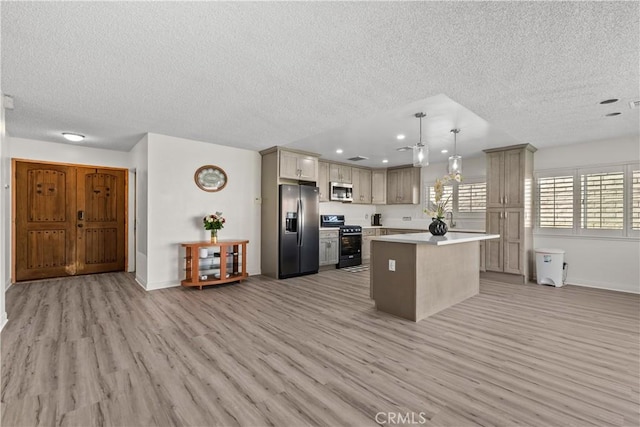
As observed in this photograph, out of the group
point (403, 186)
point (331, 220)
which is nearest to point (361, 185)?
point (403, 186)

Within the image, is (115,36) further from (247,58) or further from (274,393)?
(274,393)

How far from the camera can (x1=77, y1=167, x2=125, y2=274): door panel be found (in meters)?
5.76

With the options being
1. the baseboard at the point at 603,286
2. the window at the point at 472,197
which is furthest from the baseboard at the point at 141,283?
the baseboard at the point at 603,286

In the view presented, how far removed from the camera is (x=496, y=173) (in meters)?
5.60

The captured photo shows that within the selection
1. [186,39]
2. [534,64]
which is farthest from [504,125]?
[186,39]

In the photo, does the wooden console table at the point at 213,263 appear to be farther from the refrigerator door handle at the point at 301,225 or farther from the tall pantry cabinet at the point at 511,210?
the tall pantry cabinet at the point at 511,210

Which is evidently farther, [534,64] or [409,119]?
[409,119]

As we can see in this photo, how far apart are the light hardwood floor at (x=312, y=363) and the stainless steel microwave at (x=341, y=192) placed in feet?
11.5

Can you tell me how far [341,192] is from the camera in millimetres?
7324

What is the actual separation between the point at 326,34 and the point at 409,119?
7.34 ft

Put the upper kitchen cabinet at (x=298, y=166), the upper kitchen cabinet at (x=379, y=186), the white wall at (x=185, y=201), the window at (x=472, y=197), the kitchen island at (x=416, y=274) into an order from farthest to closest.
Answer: the upper kitchen cabinet at (x=379, y=186) → the window at (x=472, y=197) → the upper kitchen cabinet at (x=298, y=166) → the white wall at (x=185, y=201) → the kitchen island at (x=416, y=274)

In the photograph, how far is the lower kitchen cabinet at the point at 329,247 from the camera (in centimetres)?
648

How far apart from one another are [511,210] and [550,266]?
1104mm

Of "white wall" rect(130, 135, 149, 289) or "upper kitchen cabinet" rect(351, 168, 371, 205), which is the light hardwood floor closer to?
"white wall" rect(130, 135, 149, 289)
